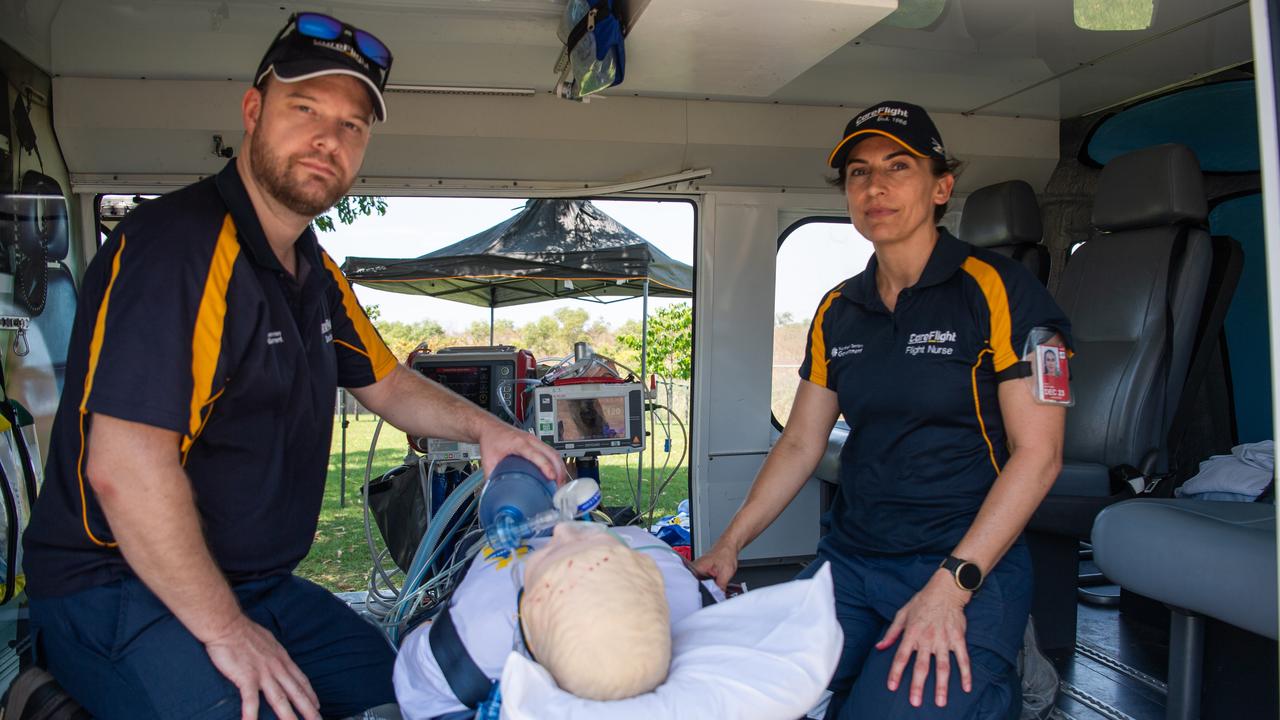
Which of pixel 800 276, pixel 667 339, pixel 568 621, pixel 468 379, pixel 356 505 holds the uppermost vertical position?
pixel 800 276

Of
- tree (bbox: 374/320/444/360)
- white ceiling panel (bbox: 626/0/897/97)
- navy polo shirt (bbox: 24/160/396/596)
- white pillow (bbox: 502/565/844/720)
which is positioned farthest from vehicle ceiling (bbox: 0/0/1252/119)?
tree (bbox: 374/320/444/360)

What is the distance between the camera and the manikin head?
1098 mm

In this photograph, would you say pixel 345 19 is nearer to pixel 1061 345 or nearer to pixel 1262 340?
pixel 1061 345

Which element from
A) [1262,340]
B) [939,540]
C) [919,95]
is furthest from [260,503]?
[1262,340]

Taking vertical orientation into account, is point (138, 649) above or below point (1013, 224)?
below

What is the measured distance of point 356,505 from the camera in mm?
9836

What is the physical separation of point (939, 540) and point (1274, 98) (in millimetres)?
1147

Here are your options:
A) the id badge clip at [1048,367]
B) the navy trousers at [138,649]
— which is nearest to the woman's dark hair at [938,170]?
the id badge clip at [1048,367]

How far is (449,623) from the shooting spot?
141 centimetres

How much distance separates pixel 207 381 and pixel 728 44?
239cm

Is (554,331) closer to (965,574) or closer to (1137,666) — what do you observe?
(1137,666)

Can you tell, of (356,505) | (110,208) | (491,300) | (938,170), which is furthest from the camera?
(491,300)

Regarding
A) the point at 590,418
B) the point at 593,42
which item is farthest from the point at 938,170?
the point at 590,418

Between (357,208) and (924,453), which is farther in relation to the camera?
(357,208)
